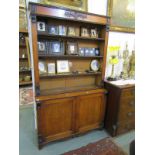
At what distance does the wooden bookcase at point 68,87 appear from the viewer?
1741 mm

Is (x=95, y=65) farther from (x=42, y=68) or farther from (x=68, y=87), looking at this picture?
(x=42, y=68)

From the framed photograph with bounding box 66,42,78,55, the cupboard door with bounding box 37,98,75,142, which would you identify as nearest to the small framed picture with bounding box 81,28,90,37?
Answer: the framed photograph with bounding box 66,42,78,55

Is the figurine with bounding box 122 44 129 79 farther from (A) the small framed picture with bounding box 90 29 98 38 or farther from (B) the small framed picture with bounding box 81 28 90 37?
(B) the small framed picture with bounding box 81 28 90 37

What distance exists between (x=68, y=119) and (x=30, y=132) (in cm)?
A: 83

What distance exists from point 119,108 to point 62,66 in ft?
3.74

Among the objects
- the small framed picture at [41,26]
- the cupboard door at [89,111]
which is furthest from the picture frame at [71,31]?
the cupboard door at [89,111]

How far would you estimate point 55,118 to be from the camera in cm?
190

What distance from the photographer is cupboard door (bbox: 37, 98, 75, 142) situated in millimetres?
1798

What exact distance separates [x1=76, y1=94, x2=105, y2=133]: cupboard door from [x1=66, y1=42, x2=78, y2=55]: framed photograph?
0.72m
